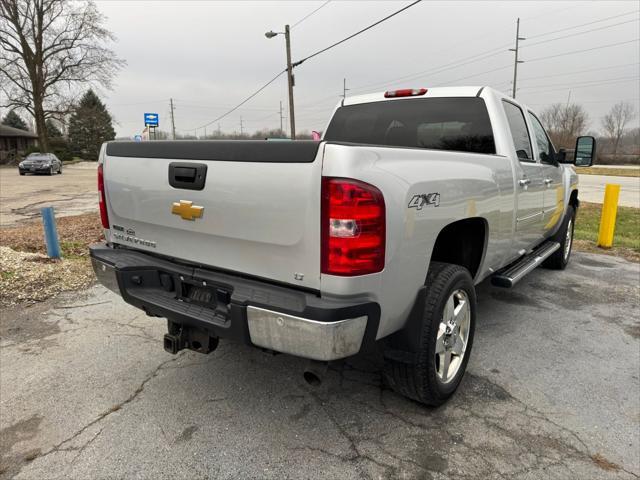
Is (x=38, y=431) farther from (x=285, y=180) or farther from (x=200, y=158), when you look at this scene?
(x=285, y=180)

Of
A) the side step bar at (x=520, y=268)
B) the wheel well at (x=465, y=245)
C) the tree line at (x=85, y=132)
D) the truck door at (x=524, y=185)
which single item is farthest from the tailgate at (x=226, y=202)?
the tree line at (x=85, y=132)

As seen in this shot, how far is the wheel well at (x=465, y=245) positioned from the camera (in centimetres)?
306

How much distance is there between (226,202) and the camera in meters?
2.35

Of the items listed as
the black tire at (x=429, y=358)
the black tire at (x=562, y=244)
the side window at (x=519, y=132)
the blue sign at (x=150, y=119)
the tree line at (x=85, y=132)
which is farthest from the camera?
the tree line at (x=85, y=132)

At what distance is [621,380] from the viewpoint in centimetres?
322

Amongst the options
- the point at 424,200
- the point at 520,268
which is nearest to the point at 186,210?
the point at 424,200

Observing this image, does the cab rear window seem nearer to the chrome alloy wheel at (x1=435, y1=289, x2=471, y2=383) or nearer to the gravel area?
the chrome alloy wheel at (x1=435, y1=289, x2=471, y2=383)

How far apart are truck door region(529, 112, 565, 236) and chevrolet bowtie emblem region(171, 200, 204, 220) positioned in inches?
132

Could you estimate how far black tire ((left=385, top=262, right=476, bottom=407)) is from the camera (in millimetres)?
2504

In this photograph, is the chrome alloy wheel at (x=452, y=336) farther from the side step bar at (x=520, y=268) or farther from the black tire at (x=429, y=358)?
the side step bar at (x=520, y=268)

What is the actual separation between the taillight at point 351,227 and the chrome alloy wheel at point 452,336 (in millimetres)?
869

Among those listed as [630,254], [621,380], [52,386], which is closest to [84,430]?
[52,386]

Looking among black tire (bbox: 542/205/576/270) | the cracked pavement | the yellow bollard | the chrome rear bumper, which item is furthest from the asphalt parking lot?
the yellow bollard

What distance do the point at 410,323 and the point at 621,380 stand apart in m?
1.90
